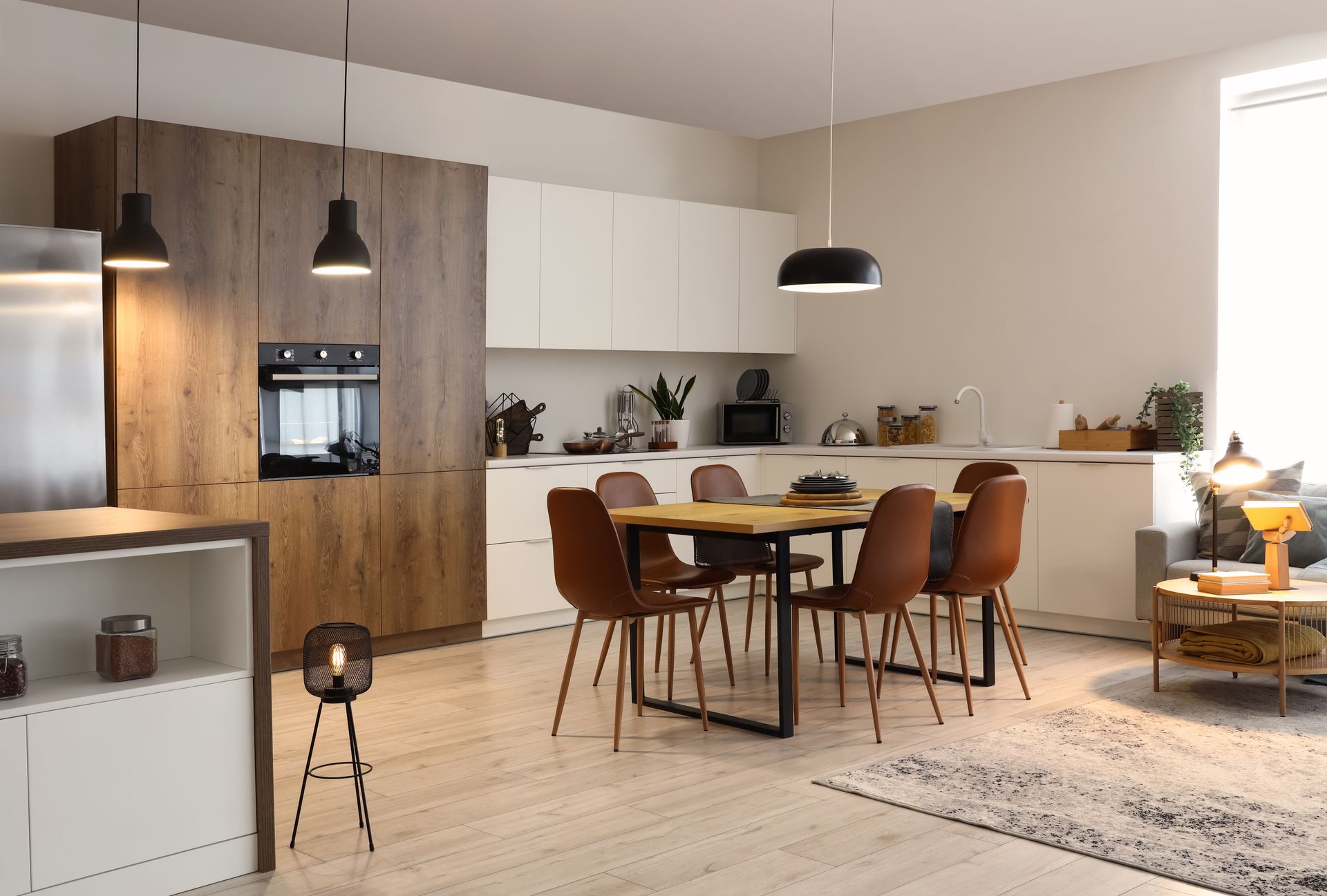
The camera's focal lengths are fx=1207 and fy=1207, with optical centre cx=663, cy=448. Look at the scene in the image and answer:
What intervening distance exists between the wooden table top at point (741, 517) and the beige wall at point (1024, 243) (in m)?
2.14

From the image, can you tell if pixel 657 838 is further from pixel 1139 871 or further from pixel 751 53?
pixel 751 53

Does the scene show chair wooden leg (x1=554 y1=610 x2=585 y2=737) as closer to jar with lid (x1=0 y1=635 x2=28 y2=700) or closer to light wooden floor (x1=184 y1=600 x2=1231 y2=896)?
light wooden floor (x1=184 y1=600 x2=1231 y2=896)

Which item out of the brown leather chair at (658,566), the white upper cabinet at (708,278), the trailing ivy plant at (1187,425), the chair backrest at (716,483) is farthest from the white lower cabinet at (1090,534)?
the white upper cabinet at (708,278)

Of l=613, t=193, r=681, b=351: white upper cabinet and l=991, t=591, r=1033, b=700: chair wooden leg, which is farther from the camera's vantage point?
l=613, t=193, r=681, b=351: white upper cabinet

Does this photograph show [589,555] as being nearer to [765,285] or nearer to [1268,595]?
[1268,595]

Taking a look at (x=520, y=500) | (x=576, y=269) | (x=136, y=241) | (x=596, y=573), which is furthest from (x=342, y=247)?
(x=576, y=269)

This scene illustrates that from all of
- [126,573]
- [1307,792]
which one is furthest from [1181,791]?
[126,573]

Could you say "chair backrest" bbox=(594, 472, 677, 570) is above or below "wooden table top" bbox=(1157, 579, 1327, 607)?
above

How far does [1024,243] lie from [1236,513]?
2.07 metres

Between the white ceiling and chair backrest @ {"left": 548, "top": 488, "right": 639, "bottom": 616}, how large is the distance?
7.68ft

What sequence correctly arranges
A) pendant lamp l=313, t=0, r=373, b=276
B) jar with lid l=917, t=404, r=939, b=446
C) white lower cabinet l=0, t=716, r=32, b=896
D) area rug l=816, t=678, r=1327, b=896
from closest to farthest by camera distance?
white lower cabinet l=0, t=716, r=32, b=896, area rug l=816, t=678, r=1327, b=896, pendant lamp l=313, t=0, r=373, b=276, jar with lid l=917, t=404, r=939, b=446

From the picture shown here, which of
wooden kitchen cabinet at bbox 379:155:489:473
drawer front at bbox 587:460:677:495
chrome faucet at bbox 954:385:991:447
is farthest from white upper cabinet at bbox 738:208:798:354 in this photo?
wooden kitchen cabinet at bbox 379:155:489:473

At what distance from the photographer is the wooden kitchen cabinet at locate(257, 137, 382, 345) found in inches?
206

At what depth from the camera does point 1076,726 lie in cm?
439
